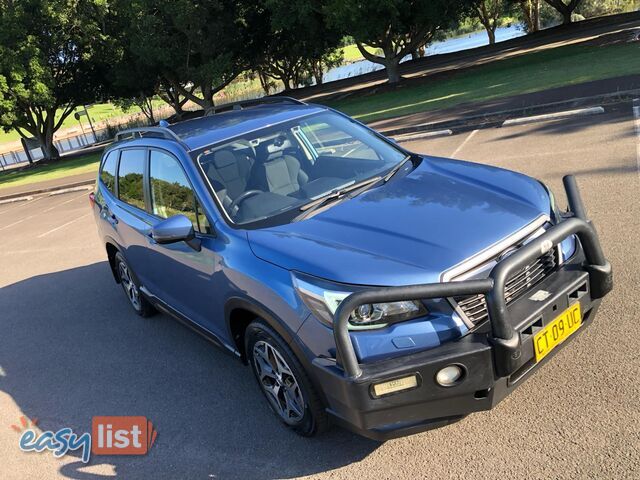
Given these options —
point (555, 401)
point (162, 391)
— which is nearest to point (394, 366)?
point (555, 401)

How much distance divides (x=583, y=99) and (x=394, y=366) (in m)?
9.59

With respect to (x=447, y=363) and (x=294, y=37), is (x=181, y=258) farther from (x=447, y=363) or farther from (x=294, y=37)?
(x=294, y=37)

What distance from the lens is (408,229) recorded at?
305cm

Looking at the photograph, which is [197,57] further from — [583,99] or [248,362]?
[248,362]

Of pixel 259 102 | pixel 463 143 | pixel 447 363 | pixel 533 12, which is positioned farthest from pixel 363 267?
pixel 533 12

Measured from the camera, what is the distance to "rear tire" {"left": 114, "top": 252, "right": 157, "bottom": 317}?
5512mm

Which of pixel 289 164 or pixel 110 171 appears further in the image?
pixel 110 171

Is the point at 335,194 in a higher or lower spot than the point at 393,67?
lower

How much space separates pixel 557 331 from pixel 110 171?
15.3ft

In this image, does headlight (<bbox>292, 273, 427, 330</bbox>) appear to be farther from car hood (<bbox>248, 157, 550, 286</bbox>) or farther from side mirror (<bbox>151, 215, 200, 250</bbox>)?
side mirror (<bbox>151, 215, 200, 250</bbox>)

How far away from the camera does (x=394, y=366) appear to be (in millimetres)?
2553

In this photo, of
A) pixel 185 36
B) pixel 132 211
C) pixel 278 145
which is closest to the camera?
pixel 278 145

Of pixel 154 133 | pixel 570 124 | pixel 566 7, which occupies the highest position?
pixel 566 7

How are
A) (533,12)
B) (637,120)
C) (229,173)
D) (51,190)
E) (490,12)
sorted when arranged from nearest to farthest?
(229,173) < (637,120) < (51,190) < (533,12) < (490,12)
